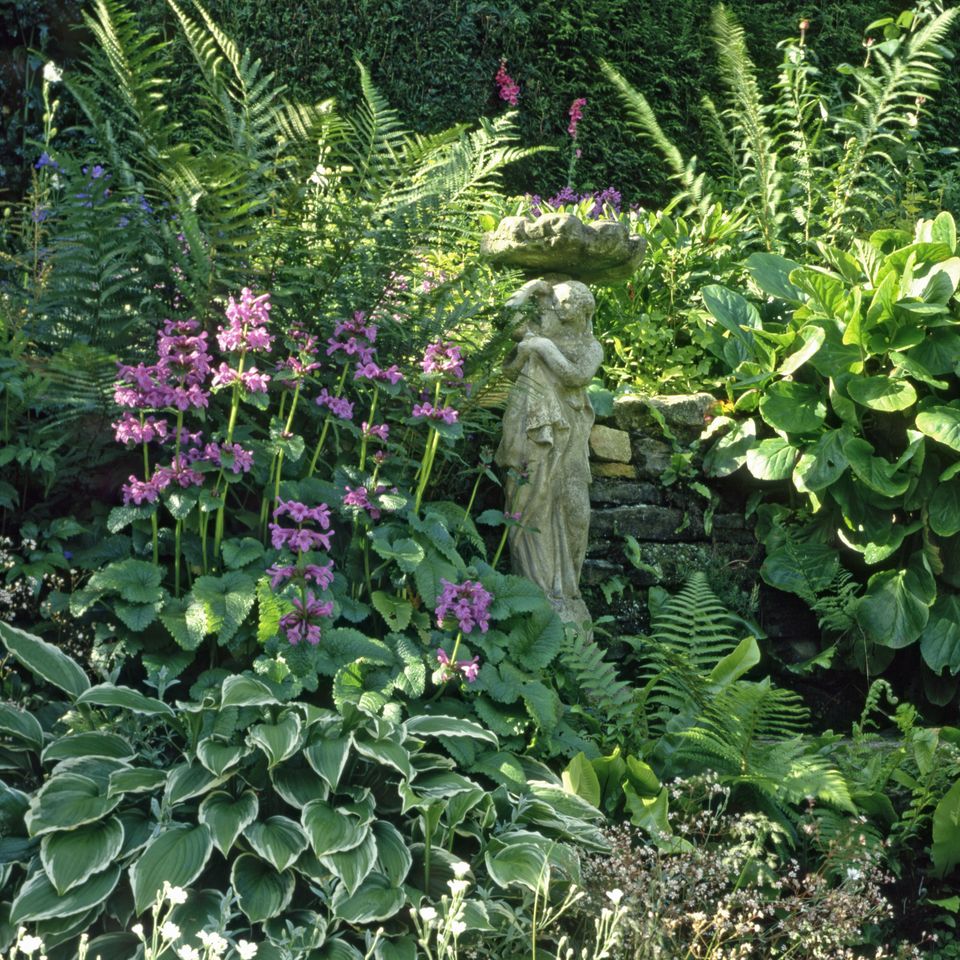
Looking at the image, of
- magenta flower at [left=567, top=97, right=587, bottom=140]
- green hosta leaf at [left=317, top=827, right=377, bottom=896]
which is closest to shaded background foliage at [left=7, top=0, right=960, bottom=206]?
magenta flower at [left=567, top=97, right=587, bottom=140]

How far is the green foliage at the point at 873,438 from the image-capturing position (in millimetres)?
5023

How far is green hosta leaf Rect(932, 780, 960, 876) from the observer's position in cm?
382

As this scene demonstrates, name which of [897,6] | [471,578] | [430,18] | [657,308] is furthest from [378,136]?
[897,6]

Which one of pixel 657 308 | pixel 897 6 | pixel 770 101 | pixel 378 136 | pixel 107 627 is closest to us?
pixel 107 627

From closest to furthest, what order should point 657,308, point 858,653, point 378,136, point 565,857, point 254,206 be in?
point 565,857, point 254,206, point 378,136, point 858,653, point 657,308

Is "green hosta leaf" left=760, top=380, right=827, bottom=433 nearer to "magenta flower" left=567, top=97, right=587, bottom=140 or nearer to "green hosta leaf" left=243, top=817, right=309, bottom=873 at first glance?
"green hosta leaf" left=243, top=817, right=309, bottom=873

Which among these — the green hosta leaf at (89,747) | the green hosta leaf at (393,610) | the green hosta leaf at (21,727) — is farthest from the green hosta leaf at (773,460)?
the green hosta leaf at (21,727)

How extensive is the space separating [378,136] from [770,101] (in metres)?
5.96

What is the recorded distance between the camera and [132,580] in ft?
11.4

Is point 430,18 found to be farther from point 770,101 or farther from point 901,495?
point 901,495

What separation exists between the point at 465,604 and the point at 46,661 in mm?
1185

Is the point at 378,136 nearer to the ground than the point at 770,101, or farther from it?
farther from it

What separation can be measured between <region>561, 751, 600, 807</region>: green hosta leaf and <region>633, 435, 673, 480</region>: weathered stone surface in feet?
6.86

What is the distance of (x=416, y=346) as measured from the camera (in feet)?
13.8
